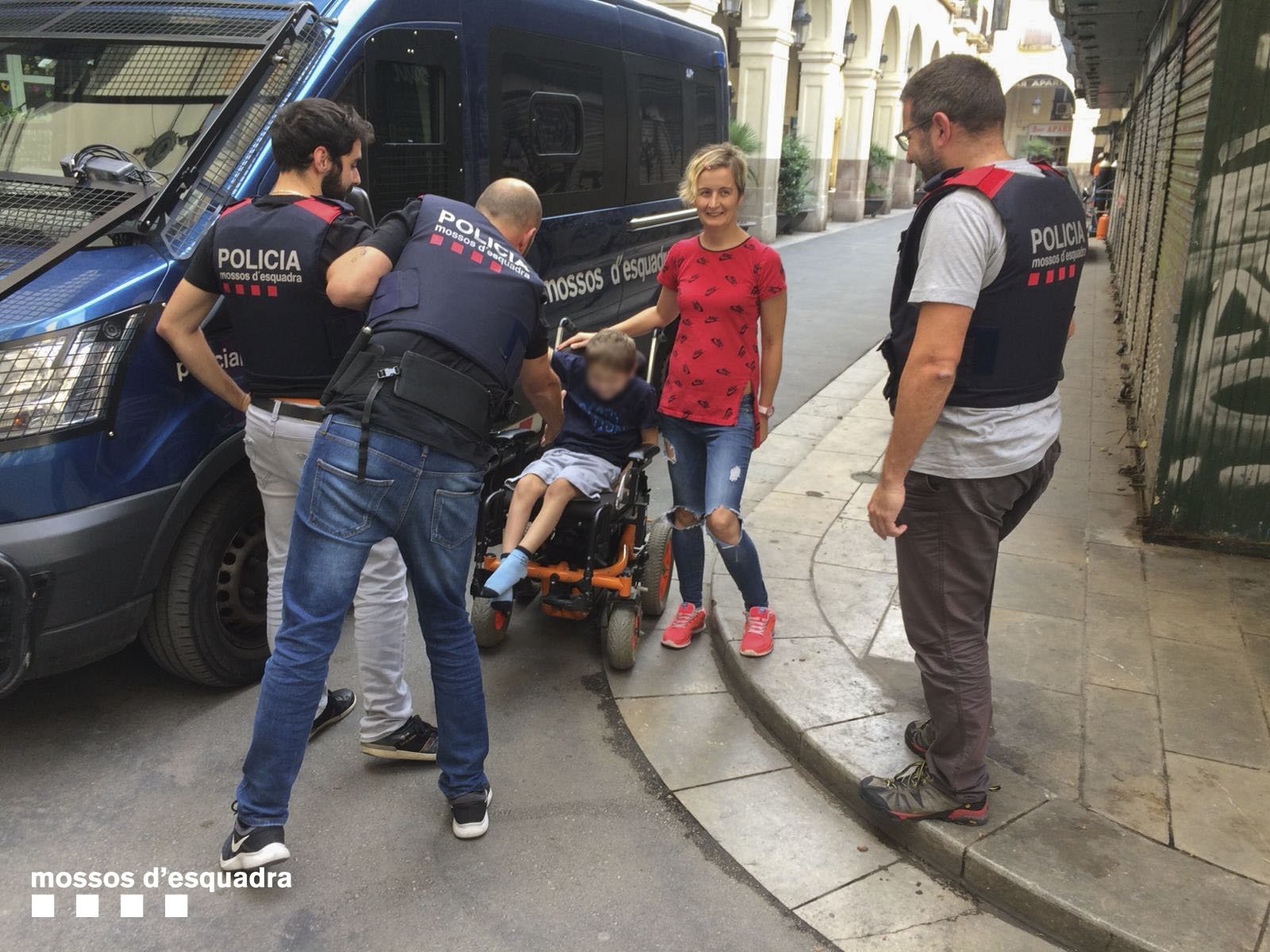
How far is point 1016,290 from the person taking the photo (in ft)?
8.65

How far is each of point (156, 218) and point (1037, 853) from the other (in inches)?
128

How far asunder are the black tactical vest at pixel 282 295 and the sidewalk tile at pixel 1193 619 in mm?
3287

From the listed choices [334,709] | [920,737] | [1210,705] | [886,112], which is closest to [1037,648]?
[1210,705]

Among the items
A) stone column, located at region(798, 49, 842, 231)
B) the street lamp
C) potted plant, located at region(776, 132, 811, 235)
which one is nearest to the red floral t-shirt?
potted plant, located at region(776, 132, 811, 235)

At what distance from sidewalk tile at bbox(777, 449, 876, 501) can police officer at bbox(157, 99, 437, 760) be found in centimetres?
306

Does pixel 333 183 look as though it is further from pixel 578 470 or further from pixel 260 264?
pixel 578 470

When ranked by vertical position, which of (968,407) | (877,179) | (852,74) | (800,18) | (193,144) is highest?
(800,18)

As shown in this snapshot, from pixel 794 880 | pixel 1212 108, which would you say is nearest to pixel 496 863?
pixel 794 880

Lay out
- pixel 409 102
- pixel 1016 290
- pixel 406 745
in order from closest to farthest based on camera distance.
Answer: pixel 1016 290
pixel 406 745
pixel 409 102

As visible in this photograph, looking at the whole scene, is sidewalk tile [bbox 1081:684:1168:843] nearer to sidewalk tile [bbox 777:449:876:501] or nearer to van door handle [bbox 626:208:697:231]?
sidewalk tile [bbox 777:449:876:501]

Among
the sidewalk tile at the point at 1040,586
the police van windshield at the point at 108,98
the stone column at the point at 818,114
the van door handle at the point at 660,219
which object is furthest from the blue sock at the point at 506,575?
the stone column at the point at 818,114

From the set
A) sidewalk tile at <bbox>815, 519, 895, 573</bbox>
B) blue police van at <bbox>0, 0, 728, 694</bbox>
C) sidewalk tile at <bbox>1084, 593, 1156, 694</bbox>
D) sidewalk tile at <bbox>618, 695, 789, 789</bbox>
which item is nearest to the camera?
blue police van at <bbox>0, 0, 728, 694</bbox>

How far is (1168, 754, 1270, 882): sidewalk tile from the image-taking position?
2848 millimetres

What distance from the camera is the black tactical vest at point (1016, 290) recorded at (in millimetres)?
2584
